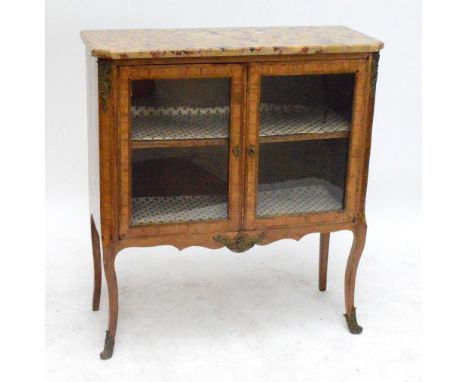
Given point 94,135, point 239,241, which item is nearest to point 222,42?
point 94,135

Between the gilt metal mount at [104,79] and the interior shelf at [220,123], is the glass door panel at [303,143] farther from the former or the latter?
the gilt metal mount at [104,79]

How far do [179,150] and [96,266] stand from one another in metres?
0.70

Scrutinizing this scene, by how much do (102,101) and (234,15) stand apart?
1.25m

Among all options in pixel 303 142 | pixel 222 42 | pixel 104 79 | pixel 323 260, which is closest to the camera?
pixel 104 79

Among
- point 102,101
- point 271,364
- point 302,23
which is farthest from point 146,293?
point 302,23

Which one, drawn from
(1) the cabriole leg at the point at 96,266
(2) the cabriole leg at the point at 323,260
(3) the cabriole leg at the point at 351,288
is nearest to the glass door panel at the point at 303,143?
(3) the cabriole leg at the point at 351,288

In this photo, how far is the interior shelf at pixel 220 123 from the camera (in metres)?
3.21

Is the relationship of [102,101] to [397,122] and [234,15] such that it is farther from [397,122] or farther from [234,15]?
[397,122]

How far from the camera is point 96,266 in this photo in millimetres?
3691

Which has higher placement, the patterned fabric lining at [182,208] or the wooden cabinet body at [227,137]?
the wooden cabinet body at [227,137]

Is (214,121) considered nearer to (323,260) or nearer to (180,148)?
(180,148)

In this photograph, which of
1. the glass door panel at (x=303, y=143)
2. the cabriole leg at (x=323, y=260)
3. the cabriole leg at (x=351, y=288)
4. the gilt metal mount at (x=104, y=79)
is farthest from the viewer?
the cabriole leg at (x=323, y=260)

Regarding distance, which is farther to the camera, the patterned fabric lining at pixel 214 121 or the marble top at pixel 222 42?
the patterned fabric lining at pixel 214 121

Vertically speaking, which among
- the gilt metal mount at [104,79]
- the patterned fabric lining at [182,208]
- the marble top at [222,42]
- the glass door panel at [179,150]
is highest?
the marble top at [222,42]
